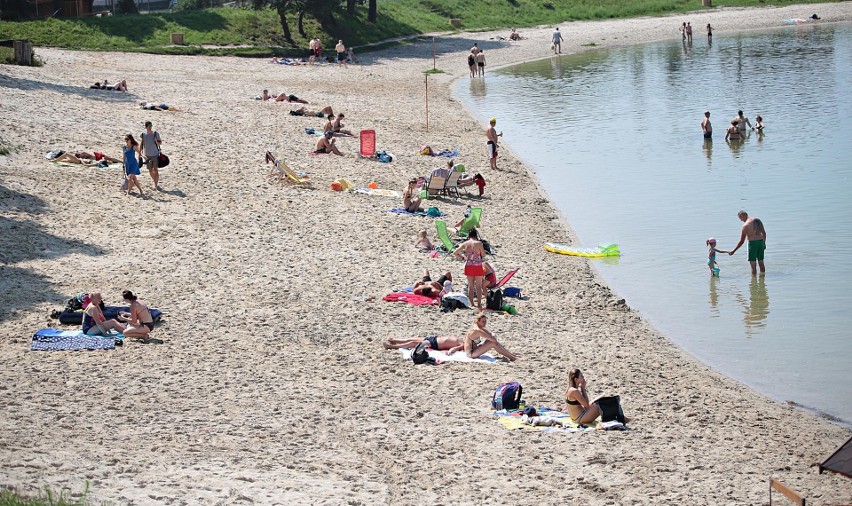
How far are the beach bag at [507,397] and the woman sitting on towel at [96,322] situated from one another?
5163 mm

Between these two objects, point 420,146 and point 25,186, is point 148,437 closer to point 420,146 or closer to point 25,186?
point 25,186

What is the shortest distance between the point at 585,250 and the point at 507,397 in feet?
27.3

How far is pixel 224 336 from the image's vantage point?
14.6 metres

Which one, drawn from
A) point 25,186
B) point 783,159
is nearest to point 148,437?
point 25,186

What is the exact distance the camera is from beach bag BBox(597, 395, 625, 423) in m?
12.1

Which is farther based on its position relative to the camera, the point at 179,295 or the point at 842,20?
the point at 842,20

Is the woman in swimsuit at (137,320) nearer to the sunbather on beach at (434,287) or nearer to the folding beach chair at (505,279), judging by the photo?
the sunbather on beach at (434,287)

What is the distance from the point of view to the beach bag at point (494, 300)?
16.1 meters

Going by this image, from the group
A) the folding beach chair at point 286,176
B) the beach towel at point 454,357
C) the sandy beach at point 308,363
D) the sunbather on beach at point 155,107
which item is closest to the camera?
the sandy beach at point 308,363

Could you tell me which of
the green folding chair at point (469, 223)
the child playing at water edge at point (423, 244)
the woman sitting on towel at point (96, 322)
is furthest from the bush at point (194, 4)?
the woman sitting on towel at point (96, 322)

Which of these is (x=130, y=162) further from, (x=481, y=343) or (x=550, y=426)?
(x=550, y=426)

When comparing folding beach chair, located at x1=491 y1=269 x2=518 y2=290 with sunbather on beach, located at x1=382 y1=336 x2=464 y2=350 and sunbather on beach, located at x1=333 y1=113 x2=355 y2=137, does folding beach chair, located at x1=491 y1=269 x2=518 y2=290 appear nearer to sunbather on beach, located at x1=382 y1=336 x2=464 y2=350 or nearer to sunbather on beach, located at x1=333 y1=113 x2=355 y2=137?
sunbather on beach, located at x1=382 y1=336 x2=464 y2=350

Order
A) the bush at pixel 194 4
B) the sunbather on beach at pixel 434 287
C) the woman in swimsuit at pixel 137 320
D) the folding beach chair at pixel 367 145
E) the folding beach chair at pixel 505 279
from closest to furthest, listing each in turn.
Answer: the woman in swimsuit at pixel 137 320
the sunbather on beach at pixel 434 287
the folding beach chair at pixel 505 279
the folding beach chair at pixel 367 145
the bush at pixel 194 4

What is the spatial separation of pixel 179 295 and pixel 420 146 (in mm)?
14098
